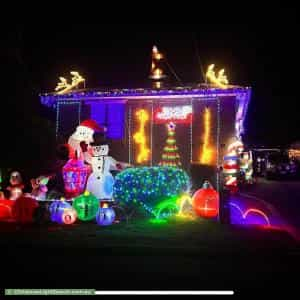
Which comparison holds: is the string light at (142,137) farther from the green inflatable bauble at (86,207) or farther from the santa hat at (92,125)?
the green inflatable bauble at (86,207)

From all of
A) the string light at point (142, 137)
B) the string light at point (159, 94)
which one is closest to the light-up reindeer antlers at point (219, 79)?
the string light at point (159, 94)

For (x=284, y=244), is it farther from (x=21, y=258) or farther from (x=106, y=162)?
(x=106, y=162)

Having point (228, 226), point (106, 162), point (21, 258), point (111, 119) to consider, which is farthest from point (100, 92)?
Answer: point (21, 258)

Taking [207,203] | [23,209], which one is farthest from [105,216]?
[207,203]

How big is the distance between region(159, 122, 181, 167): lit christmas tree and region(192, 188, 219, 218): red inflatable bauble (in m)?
2.70

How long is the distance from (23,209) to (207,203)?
202 inches

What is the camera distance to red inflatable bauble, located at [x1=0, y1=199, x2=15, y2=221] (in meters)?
12.8

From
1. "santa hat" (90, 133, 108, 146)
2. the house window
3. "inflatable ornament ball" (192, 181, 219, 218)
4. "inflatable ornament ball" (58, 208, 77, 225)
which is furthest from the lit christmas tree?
"inflatable ornament ball" (58, 208, 77, 225)

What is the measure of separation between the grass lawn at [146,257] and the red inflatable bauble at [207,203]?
100 centimetres

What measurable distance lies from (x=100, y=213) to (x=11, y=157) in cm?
776

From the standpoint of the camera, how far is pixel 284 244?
908 centimetres

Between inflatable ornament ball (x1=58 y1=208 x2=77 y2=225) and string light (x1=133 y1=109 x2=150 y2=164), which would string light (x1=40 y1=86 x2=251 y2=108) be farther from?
inflatable ornament ball (x1=58 y1=208 x2=77 y2=225)

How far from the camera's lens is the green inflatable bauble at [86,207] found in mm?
11898

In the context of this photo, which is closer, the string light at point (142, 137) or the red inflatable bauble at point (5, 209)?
the red inflatable bauble at point (5, 209)
